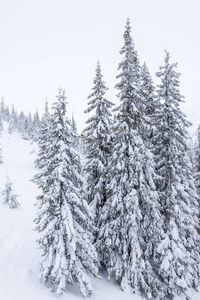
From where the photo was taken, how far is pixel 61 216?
11805 millimetres

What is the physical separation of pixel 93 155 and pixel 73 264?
7.66m

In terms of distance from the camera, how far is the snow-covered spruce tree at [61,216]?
1116 centimetres

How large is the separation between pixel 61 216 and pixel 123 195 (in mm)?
4941

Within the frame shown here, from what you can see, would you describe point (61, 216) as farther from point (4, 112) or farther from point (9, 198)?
point (4, 112)

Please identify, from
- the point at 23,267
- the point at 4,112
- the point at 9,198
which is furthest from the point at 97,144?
the point at 4,112

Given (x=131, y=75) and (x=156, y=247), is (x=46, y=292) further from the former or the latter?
(x=131, y=75)

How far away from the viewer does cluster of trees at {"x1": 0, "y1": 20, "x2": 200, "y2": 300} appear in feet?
38.6

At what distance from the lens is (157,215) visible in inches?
566

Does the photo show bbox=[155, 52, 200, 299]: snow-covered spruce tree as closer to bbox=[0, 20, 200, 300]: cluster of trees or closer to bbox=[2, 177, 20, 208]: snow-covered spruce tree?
bbox=[0, 20, 200, 300]: cluster of trees

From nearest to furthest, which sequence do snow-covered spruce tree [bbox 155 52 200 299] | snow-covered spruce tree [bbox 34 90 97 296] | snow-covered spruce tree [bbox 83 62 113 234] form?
snow-covered spruce tree [bbox 34 90 97 296], snow-covered spruce tree [bbox 155 52 200 299], snow-covered spruce tree [bbox 83 62 113 234]

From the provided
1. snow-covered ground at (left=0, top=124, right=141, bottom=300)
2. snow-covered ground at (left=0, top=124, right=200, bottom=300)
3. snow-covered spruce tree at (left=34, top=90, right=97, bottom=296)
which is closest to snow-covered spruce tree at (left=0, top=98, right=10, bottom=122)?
snow-covered ground at (left=0, top=124, right=141, bottom=300)

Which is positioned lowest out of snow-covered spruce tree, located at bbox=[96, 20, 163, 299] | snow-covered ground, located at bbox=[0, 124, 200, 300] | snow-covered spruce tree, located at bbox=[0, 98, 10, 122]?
snow-covered ground, located at bbox=[0, 124, 200, 300]

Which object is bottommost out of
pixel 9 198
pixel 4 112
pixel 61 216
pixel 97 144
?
pixel 9 198

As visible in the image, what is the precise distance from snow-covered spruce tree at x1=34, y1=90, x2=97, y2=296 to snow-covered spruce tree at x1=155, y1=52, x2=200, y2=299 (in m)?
5.94
